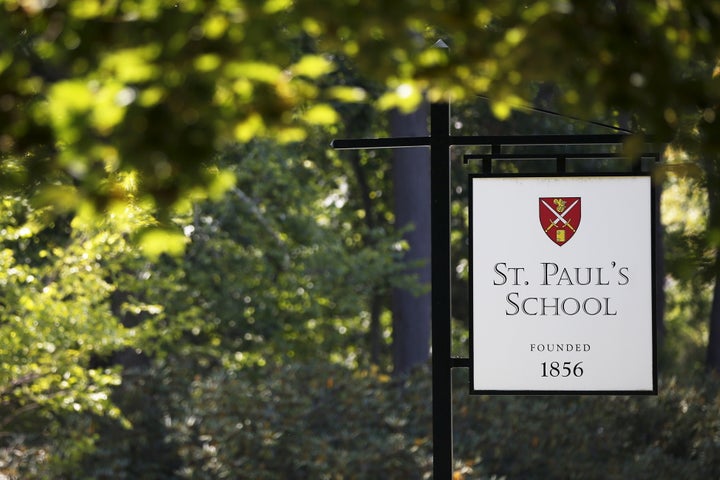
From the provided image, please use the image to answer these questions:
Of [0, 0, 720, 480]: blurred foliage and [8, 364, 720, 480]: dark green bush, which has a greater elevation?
[0, 0, 720, 480]: blurred foliage

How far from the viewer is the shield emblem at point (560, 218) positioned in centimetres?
539

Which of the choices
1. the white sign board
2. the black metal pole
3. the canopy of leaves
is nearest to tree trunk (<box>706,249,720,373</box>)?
the white sign board

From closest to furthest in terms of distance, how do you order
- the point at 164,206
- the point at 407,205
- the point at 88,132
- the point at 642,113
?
1. the point at 88,132
2. the point at 164,206
3. the point at 642,113
4. the point at 407,205

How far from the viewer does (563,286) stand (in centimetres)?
537

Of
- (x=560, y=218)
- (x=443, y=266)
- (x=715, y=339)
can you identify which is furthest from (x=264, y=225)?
(x=560, y=218)

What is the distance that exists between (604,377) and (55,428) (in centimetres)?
747

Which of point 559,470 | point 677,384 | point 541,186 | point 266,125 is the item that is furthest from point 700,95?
point 677,384

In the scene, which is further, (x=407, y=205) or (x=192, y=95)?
(x=407, y=205)

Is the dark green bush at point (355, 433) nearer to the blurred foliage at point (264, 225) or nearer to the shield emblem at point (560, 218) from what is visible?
the blurred foliage at point (264, 225)

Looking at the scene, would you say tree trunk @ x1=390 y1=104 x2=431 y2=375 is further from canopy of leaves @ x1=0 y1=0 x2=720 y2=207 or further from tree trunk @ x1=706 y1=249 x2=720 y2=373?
canopy of leaves @ x1=0 y1=0 x2=720 y2=207

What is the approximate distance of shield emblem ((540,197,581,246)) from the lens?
5.39m

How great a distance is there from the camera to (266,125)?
2.16m

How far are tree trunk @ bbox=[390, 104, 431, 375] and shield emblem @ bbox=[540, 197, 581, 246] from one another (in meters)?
11.3

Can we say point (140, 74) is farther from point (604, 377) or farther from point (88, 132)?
point (604, 377)
